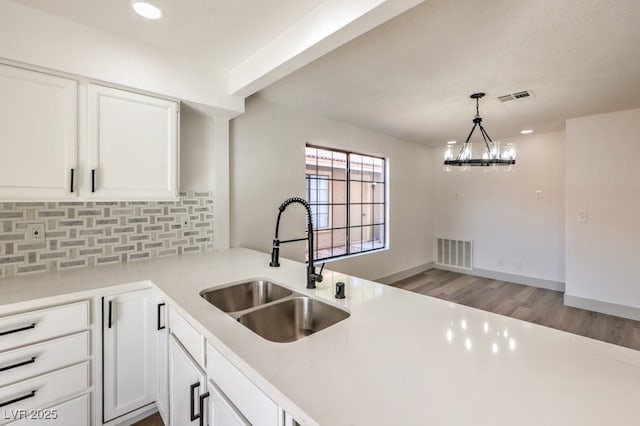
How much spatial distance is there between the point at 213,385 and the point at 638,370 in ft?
4.34

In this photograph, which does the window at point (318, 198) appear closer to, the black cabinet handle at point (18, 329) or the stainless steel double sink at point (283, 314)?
the stainless steel double sink at point (283, 314)

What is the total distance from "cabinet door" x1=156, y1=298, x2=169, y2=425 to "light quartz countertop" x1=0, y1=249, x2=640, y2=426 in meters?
0.42

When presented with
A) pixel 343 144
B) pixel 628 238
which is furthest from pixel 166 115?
pixel 628 238

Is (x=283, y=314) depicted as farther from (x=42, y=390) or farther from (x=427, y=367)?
(x=42, y=390)

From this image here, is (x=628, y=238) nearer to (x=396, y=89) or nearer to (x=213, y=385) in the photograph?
(x=396, y=89)

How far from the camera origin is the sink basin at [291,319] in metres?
1.34

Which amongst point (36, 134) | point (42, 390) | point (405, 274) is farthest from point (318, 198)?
point (42, 390)

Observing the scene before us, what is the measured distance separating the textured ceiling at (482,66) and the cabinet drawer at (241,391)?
1965 millimetres

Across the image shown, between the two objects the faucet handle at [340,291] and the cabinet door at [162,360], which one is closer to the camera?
the faucet handle at [340,291]

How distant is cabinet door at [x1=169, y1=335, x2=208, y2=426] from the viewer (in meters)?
1.17

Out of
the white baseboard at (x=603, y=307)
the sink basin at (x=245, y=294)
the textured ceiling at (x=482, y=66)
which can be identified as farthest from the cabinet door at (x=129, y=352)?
the white baseboard at (x=603, y=307)

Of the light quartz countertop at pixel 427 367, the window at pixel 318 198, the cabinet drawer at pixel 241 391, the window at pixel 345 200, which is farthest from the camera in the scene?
the window at pixel 345 200

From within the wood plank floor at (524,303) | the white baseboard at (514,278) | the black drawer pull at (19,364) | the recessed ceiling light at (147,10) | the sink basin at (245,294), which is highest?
the recessed ceiling light at (147,10)

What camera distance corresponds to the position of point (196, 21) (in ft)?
5.56
